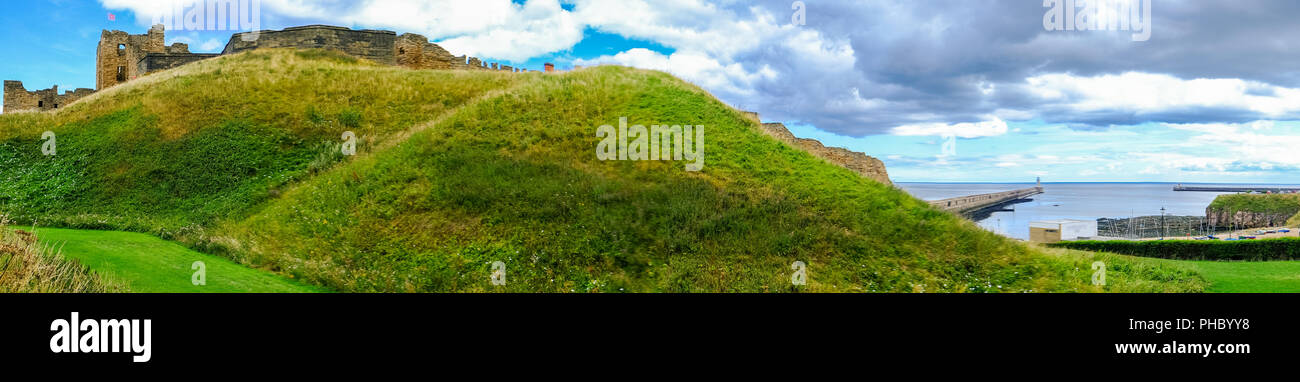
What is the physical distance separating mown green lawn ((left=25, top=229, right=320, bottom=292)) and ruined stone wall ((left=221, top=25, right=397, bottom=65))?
2147cm

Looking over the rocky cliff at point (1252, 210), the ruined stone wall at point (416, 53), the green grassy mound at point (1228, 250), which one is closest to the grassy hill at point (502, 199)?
the ruined stone wall at point (416, 53)

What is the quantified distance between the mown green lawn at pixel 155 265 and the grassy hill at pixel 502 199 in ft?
2.45

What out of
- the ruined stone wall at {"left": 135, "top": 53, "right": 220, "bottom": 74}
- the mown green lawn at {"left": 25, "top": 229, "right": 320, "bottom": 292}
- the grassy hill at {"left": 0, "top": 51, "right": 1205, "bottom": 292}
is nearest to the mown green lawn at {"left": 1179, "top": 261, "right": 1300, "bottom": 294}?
the grassy hill at {"left": 0, "top": 51, "right": 1205, "bottom": 292}

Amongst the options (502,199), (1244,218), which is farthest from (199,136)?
(1244,218)

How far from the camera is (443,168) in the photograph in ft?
54.0

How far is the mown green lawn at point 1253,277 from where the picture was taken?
14328 millimetres

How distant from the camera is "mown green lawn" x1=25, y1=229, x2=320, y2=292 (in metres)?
9.55

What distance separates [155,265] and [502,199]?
6.66 meters

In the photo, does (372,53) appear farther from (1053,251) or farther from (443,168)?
(1053,251)

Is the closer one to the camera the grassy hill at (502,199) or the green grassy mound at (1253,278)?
the grassy hill at (502,199)

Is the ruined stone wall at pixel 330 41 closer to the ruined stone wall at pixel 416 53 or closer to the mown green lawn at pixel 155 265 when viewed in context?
the ruined stone wall at pixel 416 53

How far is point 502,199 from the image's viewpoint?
48.1 feet
